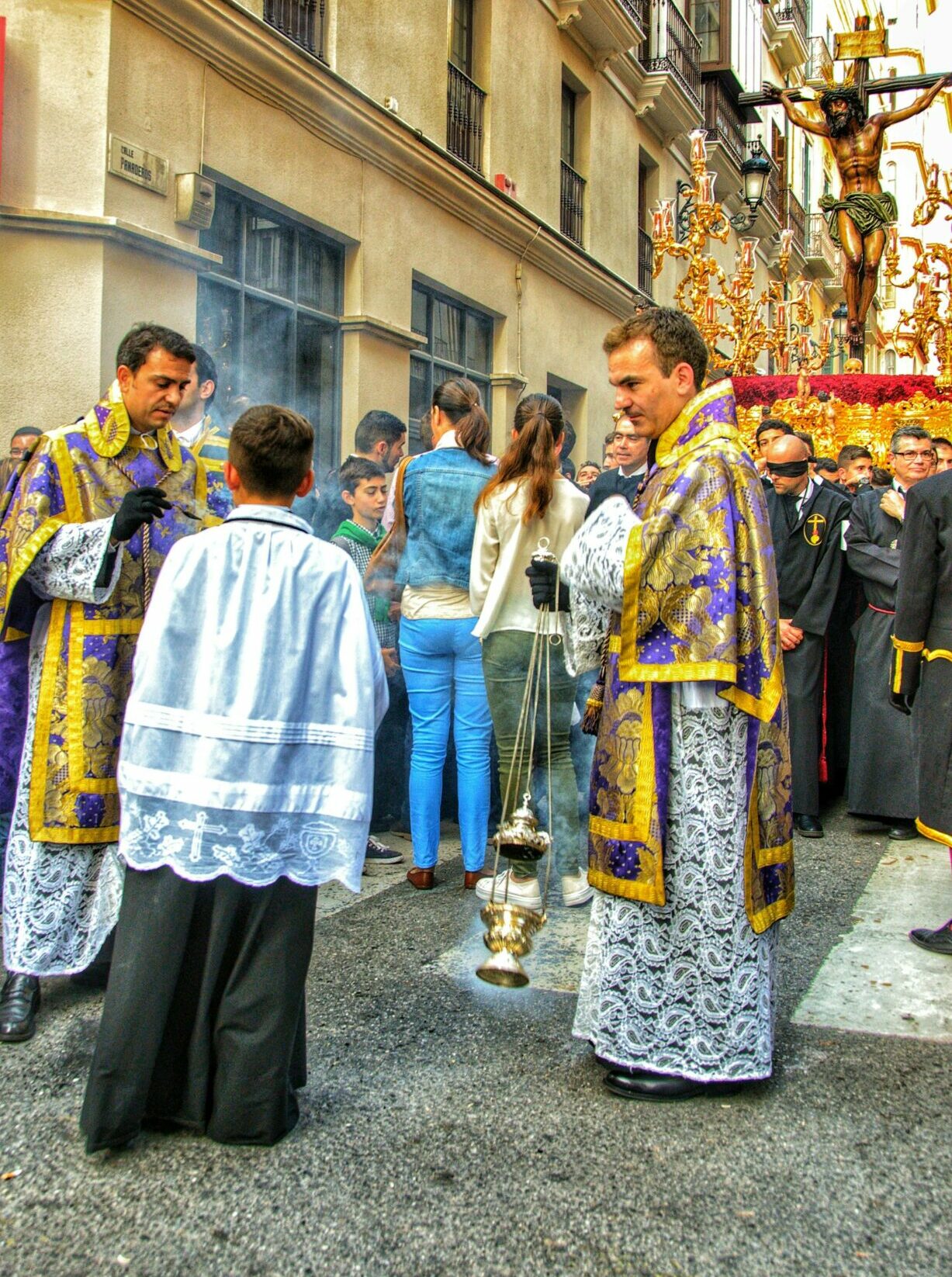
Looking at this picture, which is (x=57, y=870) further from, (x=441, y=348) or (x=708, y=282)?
(x=441, y=348)

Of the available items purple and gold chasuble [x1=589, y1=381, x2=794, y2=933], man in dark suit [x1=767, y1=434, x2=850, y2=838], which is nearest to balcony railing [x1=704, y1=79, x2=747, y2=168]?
man in dark suit [x1=767, y1=434, x2=850, y2=838]

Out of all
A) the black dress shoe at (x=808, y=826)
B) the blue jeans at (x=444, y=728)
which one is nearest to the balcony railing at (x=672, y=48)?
the black dress shoe at (x=808, y=826)

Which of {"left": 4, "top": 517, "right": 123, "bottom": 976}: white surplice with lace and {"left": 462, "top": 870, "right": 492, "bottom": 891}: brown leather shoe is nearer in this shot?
{"left": 4, "top": 517, "right": 123, "bottom": 976}: white surplice with lace

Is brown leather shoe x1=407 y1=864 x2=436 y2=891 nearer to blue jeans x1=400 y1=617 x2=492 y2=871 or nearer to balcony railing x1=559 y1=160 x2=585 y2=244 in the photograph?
blue jeans x1=400 y1=617 x2=492 y2=871

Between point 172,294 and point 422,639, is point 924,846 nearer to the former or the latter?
point 422,639

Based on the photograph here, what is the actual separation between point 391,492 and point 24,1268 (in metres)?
3.59

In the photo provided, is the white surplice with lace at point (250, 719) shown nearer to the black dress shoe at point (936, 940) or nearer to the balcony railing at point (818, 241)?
the black dress shoe at point (936, 940)

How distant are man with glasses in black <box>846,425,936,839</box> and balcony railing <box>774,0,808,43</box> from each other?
24705 millimetres

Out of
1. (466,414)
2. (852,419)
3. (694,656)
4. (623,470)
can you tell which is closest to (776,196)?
(852,419)

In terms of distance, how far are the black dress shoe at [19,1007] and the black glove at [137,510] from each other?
1290mm

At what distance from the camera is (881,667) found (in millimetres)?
6492

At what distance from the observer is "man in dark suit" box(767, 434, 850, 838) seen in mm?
6609

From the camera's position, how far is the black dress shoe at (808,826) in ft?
20.5

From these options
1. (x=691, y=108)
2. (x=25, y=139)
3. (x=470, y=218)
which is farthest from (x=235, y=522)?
(x=691, y=108)
